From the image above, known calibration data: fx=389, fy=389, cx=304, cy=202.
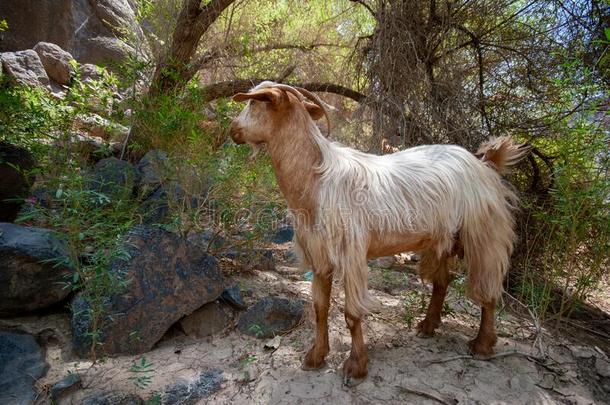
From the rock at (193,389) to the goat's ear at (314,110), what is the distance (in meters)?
2.01

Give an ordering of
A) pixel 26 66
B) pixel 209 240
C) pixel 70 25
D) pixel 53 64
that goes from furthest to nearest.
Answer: pixel 70 25
pixel 53 64
pixel 26 66
pixel 209 240

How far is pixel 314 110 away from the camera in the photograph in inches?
108

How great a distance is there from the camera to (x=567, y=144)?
10.3ft

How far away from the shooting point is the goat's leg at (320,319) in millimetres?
2773

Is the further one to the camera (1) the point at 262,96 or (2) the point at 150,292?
(2) the point at 150,292

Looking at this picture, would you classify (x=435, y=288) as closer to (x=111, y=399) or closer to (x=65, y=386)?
(x=111, y=399)

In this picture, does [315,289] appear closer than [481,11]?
Yes

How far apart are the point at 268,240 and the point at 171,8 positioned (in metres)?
4.07

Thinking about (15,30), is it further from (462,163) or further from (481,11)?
(462,163)

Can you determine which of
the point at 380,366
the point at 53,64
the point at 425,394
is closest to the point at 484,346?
the point at 425,394

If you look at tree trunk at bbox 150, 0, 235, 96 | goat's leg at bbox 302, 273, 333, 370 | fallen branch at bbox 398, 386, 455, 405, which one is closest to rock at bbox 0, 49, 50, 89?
tree trunk at bbox 150, 0, 235, 96

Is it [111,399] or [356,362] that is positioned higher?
[356,362]

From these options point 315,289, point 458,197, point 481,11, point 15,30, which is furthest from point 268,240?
point 15,30

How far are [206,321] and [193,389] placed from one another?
0.76m
